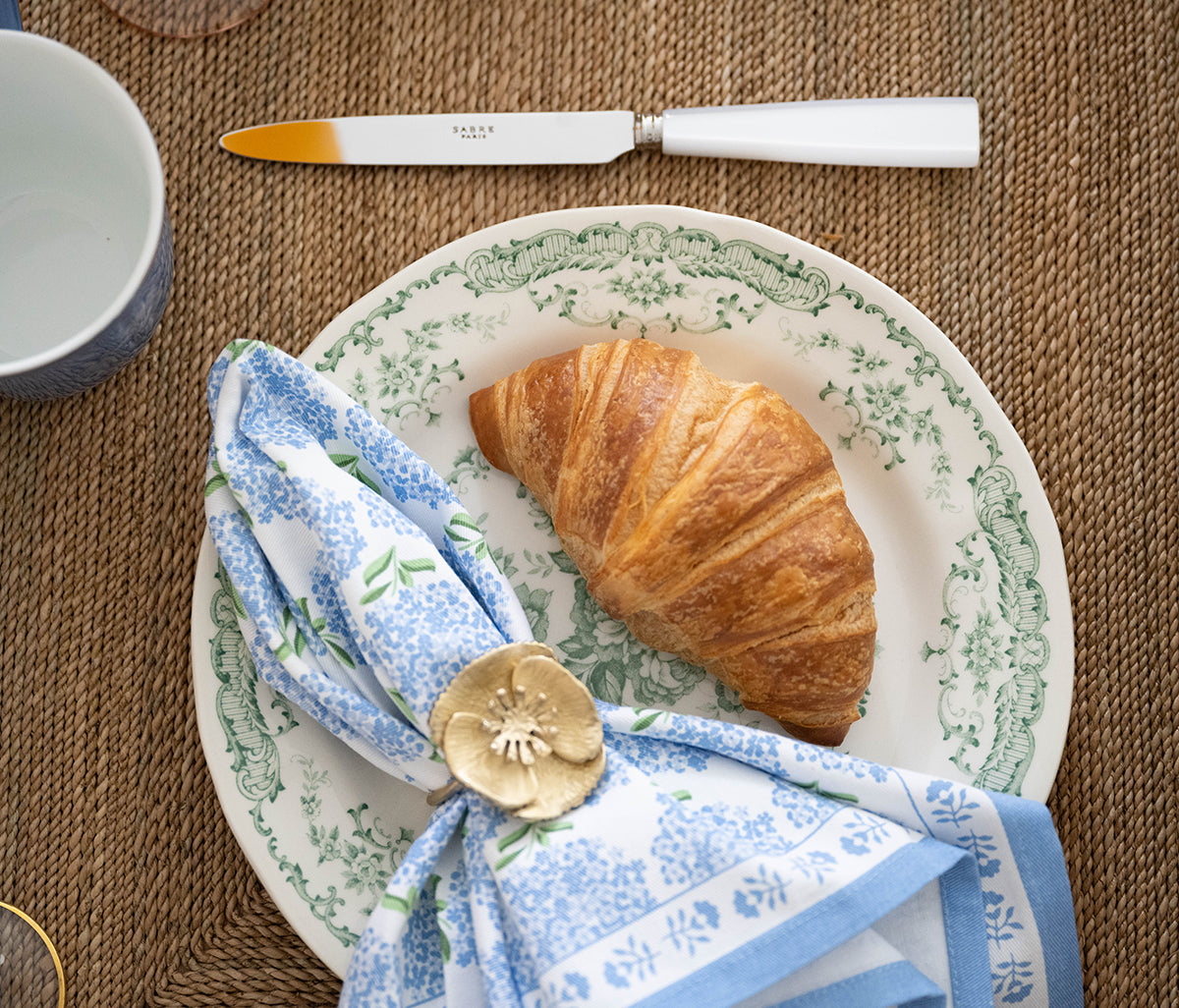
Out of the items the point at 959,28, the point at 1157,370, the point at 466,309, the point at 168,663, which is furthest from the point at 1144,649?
the point at 168,663

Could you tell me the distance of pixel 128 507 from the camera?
3.83 ft

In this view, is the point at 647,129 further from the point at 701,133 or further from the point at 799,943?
the point at 799,943

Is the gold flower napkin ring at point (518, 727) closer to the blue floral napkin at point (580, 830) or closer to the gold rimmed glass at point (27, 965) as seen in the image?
the blue floral napkin at point (580, 830)

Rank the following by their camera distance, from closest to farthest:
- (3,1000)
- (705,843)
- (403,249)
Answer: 1. (705,843)
2. (3,1000)
3. (403,249)

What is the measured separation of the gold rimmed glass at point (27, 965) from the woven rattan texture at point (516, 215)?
31 mm

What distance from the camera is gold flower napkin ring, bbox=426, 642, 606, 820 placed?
91cm

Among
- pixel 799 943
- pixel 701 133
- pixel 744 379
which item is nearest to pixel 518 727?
pixel 799 943

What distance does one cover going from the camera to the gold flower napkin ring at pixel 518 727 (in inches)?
35.7

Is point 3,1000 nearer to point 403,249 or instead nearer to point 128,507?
point 128,507

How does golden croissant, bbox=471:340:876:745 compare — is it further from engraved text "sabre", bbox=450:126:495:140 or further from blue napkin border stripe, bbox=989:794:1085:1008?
engraved text "sabre", bbox=450:126:495:140

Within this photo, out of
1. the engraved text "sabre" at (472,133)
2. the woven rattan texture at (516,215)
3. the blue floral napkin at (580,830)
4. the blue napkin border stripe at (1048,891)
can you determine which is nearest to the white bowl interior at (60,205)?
the woven rattan texture at (516,215)

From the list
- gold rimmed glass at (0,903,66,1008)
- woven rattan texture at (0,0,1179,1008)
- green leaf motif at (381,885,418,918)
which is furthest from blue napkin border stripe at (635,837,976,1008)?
gold rimmed glass at (0,903,66,1008)

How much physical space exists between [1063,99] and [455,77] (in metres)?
0.78

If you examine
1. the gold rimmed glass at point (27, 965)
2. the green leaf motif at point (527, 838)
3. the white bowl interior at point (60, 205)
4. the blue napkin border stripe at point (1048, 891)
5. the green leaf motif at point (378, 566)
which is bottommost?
the gold rimmed glass at point (27, 965)
